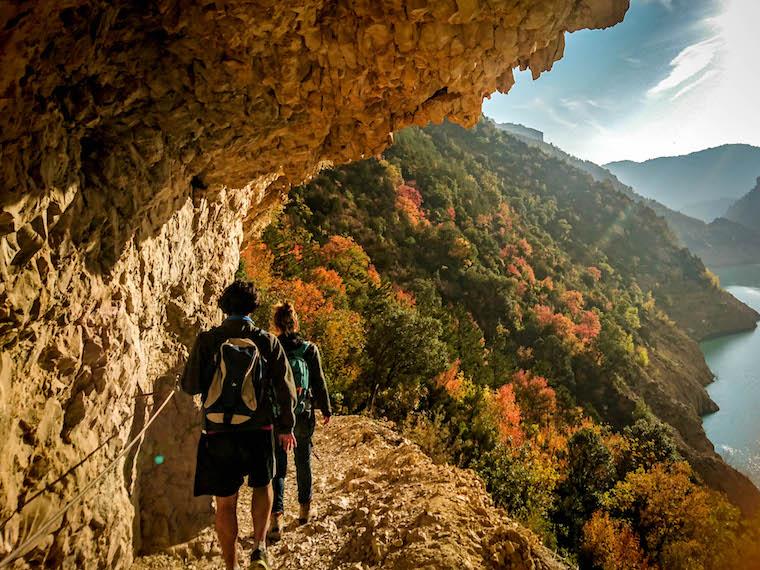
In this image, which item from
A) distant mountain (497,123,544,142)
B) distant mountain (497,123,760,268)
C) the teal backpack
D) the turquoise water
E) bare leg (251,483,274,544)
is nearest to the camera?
bare leg (251,483,274,544)

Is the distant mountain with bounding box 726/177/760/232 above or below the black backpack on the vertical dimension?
above

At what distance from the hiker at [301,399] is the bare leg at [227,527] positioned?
76cm

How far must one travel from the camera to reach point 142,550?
3.41 m

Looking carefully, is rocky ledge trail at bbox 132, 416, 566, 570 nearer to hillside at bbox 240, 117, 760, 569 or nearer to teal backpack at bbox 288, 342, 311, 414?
teal backpack at bbox 288, 342, 311, 414

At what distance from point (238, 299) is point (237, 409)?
2.60 feet

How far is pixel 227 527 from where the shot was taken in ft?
9.18

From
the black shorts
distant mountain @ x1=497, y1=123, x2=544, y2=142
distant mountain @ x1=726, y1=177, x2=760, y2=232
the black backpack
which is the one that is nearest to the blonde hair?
A: the black backpack

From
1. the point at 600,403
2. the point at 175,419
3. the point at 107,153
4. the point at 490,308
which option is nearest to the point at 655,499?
the point at 600,403

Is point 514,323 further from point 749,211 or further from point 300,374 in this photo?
point 749,211

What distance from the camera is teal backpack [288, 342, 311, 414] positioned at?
3.57 metres

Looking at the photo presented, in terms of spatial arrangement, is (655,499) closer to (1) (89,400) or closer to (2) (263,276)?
(2) (263,276)

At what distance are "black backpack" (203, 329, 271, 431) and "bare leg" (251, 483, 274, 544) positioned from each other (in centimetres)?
55

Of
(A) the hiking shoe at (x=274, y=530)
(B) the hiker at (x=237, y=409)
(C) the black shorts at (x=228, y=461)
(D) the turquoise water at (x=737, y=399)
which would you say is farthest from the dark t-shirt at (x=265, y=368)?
(D) the turquoise water at (x=737, y=399)

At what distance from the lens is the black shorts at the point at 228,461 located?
272 cm
